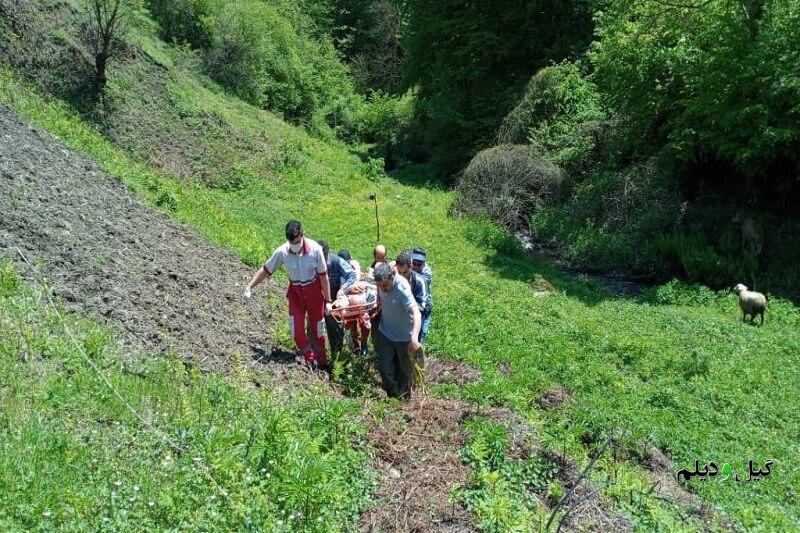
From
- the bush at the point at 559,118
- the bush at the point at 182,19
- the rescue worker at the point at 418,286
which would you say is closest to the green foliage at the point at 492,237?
the bush at the point at 559,118

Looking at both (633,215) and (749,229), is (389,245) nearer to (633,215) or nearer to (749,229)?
(633,215)

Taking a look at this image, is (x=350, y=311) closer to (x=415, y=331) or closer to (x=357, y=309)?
(x=357, y=309)

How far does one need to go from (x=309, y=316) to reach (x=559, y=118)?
16.5 meters

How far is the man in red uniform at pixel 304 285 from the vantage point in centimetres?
707

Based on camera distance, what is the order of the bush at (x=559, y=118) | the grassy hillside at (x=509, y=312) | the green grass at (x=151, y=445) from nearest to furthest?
the green grass at (x=151, y=445) < the grassy hillside at (x=509, y=312) < the bush at (x=559, y=118)

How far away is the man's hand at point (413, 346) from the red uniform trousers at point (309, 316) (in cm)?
102

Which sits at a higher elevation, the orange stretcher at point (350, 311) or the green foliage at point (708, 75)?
the green foliage at point (708, 75)

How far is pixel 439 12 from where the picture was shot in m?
28.7

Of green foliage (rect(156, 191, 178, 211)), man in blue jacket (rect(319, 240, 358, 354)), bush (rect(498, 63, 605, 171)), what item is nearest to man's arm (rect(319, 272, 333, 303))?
man in blue jacket (rect(319, 240, 358, 354))

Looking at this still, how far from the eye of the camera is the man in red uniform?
7.07 meters

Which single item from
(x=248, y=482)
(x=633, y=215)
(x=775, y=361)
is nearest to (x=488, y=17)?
(x=633, y=215)

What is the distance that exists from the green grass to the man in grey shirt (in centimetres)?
75

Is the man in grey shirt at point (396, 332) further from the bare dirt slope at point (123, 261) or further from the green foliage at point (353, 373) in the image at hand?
the bare dirt slope at point (123, 261)

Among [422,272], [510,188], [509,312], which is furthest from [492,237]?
[422,272]
